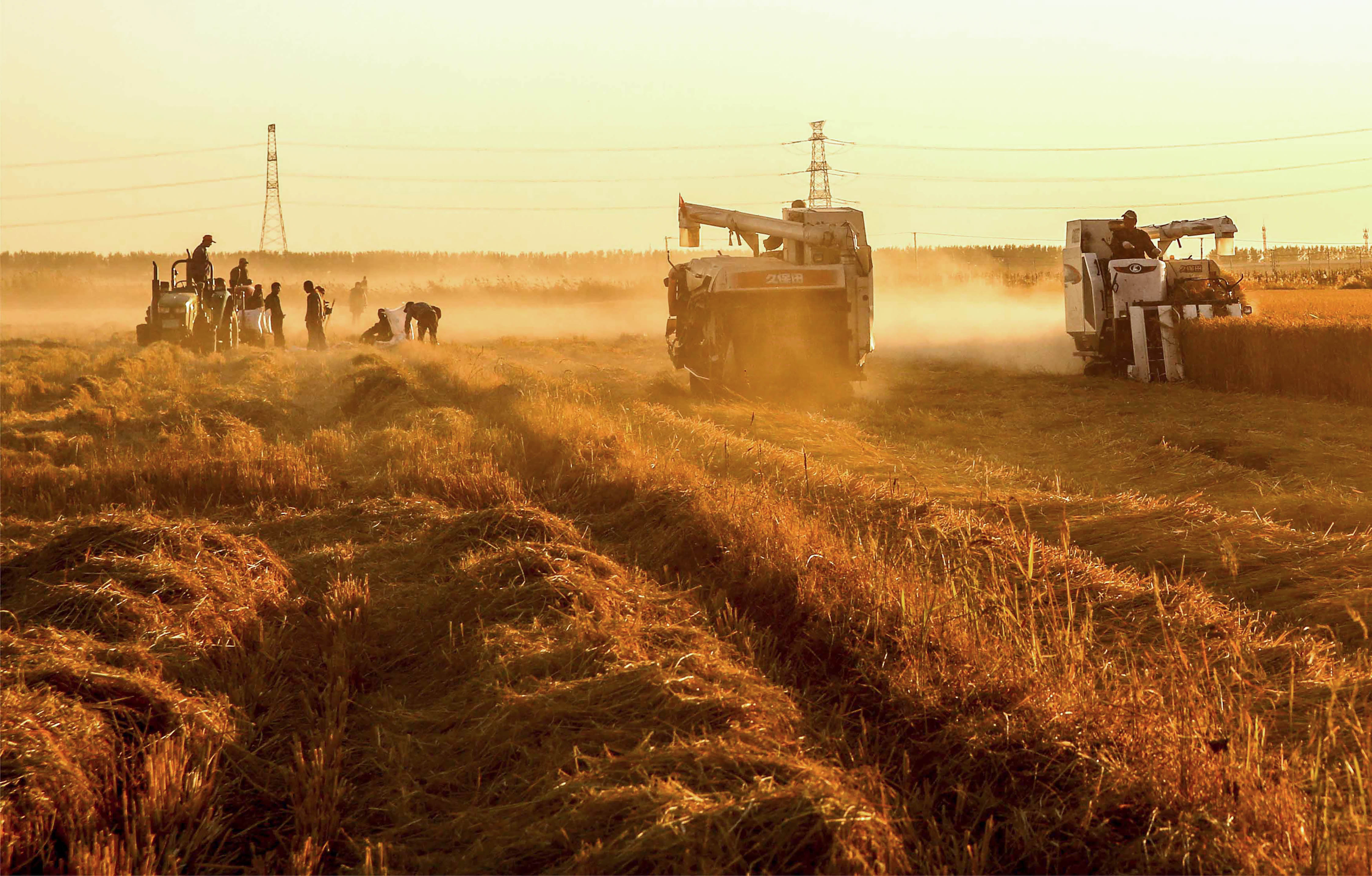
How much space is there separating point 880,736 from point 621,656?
1.26 metres

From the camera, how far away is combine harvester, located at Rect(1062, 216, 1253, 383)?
757 inches

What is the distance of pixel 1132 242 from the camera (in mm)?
20438

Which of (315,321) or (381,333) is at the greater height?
(315,321)

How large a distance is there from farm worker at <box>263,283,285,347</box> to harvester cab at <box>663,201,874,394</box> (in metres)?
14.6

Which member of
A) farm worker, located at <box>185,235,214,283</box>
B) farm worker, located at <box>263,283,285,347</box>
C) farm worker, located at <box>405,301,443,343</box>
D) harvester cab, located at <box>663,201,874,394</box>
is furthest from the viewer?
farm worker, located at <box>405,301,443,343</box>

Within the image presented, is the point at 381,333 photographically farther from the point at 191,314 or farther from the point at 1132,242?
the point at 1132,242

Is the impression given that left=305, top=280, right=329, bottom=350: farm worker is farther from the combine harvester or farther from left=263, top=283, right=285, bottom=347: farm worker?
the combine harvester

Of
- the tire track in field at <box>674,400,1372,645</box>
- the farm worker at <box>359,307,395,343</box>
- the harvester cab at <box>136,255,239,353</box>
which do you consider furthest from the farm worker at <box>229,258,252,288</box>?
the tire track in field at <box>674,400,1372,645</box>

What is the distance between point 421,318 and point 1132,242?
57.4ft

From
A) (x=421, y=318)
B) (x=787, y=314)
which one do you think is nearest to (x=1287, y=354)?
(x=787, y=314)

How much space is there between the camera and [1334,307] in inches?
864

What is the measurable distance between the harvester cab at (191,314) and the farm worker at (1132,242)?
18143 millimetres

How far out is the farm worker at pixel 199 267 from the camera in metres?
25.3

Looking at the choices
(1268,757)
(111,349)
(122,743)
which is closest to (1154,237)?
(1268,757)
